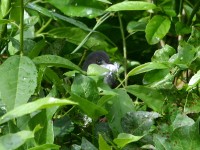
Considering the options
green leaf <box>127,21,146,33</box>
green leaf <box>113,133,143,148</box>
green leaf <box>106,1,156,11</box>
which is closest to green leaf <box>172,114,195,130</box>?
green leaf <box>113,133,143,148</box>

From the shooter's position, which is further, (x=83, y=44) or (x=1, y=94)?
(x=83, y=44)

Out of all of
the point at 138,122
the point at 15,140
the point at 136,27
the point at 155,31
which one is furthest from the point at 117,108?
the point at 136,27

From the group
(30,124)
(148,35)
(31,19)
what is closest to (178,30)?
(148,35)

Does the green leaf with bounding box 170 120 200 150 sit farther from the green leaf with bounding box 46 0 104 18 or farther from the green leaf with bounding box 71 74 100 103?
the green leaf with bounding box 46 0 104 18

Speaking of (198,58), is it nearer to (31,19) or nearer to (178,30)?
Answer: (178,30)

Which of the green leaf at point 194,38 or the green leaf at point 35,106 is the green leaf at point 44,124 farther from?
the green leaf at point 194,38
